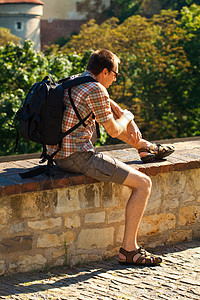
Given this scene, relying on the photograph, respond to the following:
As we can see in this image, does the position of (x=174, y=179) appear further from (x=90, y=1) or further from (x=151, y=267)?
(x=90, y=1)

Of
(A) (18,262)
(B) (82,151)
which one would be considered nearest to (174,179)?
(B) (82,151)

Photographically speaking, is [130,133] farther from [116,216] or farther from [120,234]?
[120,234]

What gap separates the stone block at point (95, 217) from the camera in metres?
4.00

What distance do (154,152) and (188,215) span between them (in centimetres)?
66

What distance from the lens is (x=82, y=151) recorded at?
3.79 meters

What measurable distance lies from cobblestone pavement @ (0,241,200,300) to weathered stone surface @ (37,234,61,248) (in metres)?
0.19

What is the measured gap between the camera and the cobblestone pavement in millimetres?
3410

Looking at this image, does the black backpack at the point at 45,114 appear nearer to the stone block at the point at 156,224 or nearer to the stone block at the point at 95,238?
the stone block at the point at 95,238

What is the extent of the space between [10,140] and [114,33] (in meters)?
13.1

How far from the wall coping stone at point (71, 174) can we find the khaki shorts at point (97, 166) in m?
0.07

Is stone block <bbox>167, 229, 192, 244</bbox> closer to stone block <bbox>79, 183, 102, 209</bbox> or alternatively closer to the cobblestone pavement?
the cobblestone pavement

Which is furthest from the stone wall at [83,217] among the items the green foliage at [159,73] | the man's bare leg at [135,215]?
the green foliage at [159,73]

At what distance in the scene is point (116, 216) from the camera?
416 centimetres

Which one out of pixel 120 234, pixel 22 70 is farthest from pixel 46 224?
pixel 22 70
